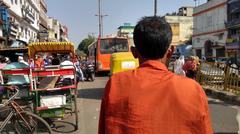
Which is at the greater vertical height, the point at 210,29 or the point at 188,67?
the point at 210,29

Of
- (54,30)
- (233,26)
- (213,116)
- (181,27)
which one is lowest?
(213,116)

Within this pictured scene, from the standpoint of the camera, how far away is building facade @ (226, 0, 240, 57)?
4579cm

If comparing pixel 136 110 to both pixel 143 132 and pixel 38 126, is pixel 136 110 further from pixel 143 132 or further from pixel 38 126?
pixel 38 126

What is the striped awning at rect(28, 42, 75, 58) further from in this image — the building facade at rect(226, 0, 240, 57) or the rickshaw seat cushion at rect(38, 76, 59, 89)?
the building facade at rect(226, 0, 240, 57)

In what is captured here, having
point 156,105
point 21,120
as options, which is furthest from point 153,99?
point 21,120

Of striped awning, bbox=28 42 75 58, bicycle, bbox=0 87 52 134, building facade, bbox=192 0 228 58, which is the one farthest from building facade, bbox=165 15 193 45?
bicycle, bbox=0 87 52 134

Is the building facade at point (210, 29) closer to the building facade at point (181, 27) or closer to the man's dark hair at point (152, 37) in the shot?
the building facade at point (181, 27)

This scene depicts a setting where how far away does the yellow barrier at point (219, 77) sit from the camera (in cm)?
1450

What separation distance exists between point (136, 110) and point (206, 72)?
15.7m

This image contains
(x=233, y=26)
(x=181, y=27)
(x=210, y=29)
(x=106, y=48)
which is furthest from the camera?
(x=181, y=27)

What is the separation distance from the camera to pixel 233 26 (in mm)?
47062

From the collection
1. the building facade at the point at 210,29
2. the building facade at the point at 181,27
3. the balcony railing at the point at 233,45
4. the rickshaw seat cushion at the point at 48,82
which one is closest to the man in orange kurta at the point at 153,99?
the rickshaw seat cushion at the point at 48,82

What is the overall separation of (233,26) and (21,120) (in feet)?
141

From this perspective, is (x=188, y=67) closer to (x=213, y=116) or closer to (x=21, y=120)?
(x=213, y=116)
